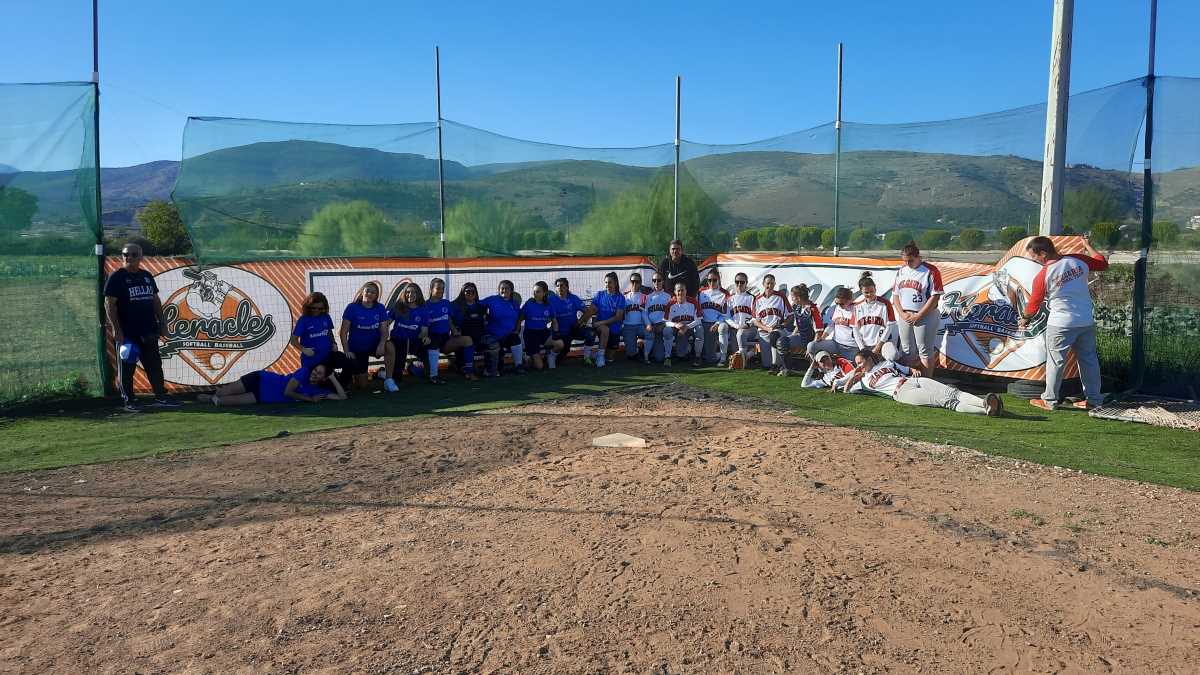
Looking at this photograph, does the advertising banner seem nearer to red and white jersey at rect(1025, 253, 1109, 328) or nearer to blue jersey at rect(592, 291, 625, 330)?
red and white jersey at rect(1025, 253, 1109, 328)

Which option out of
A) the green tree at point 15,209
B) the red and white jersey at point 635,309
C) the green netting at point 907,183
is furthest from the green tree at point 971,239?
the green tree at point 15,209

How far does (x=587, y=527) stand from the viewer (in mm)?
4801

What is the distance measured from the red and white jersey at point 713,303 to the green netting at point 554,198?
1.79 metres

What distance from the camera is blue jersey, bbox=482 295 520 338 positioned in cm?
1120

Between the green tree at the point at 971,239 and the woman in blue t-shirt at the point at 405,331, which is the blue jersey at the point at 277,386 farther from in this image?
the green tree at the point at 971,239

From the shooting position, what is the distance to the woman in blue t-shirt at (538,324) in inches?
450

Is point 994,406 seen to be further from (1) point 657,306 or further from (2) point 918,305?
(1) point 657,306

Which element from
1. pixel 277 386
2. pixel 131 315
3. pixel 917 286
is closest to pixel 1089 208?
pixel 917 286

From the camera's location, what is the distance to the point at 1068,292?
8.14 m

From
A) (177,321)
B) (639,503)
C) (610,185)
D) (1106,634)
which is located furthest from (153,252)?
(1106,634)

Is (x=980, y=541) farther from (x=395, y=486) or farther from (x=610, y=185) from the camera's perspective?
(x=610, y=185)

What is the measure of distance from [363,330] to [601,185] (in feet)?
16.9

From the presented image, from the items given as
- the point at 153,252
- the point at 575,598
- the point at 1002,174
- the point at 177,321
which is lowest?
the point at 575,598

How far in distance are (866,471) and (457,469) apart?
9.76ft
